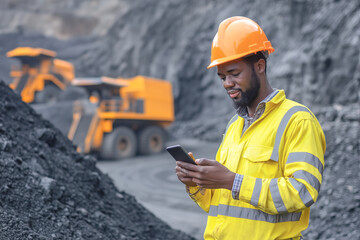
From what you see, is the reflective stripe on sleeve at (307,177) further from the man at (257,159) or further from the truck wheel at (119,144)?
the truck wheel at (119,144)

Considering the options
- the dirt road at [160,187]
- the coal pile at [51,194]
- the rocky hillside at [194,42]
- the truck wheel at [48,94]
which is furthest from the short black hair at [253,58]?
the truck wheel at [48,94]

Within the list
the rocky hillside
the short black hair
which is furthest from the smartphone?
the rocky hillside

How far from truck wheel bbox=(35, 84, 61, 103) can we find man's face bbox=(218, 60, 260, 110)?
1733cm

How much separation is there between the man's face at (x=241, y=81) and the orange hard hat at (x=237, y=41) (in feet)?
0.13

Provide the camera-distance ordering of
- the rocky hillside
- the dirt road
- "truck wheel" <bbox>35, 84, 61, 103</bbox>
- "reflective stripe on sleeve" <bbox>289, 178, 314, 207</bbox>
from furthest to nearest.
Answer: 1. "truck wheel" <bbox>35, 84, 61, 103</bbox>
2. the rocky hillside
3. the dirt road
4. "reflective stripe on sleeve" <bbox>289, 178, 314, 207</bbox>

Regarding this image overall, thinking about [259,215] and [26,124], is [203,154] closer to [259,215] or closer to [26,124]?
[26,124]

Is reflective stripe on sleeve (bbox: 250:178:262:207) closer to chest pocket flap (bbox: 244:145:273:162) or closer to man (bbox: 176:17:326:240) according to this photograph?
man (bbox: 176:17:326:240)

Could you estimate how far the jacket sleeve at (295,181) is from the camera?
150 centimetres

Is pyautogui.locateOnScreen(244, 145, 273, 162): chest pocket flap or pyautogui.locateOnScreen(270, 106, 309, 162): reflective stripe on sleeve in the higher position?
pyautogui.locateOnScreen(270, 106, 309, 162): reflective stripe on sleeve

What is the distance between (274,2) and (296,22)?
306cm

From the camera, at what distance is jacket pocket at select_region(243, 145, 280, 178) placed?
1.66 m

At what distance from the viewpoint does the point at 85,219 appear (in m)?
3.25

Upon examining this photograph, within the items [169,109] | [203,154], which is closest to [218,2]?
[169,109]

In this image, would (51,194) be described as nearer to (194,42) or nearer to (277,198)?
(277,198)
